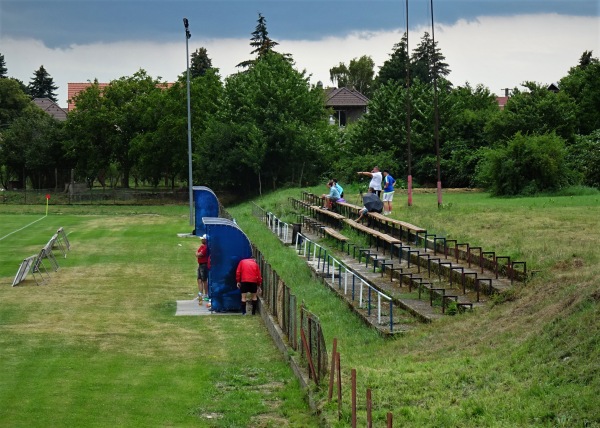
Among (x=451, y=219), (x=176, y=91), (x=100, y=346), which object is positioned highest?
(x=176, y=91)

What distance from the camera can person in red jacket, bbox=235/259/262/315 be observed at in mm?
22406

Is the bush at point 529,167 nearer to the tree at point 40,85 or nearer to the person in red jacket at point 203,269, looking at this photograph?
the person in red jacket at point 203,269

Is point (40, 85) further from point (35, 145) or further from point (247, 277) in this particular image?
point (247, 277)

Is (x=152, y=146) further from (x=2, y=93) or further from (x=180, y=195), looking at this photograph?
(x=2, y=93)

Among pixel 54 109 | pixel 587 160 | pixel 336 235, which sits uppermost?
pixel 54 109

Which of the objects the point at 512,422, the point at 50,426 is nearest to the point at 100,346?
the point at 50,426

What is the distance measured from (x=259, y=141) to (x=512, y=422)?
184 feet

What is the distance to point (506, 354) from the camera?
1281 cm

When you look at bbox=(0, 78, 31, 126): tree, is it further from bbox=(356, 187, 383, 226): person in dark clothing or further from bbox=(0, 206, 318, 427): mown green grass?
bbox=(356, 187, 383, 226): person in dark clothing

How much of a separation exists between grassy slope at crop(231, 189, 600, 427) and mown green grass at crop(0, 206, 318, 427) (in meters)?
1.43

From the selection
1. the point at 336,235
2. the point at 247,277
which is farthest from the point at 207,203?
the point at 247,277

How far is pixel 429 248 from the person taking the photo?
24828 millimetres

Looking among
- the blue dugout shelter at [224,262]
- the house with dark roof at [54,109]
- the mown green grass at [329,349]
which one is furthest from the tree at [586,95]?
the house with dark roof at [54,109]

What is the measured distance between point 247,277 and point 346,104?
291 ft
